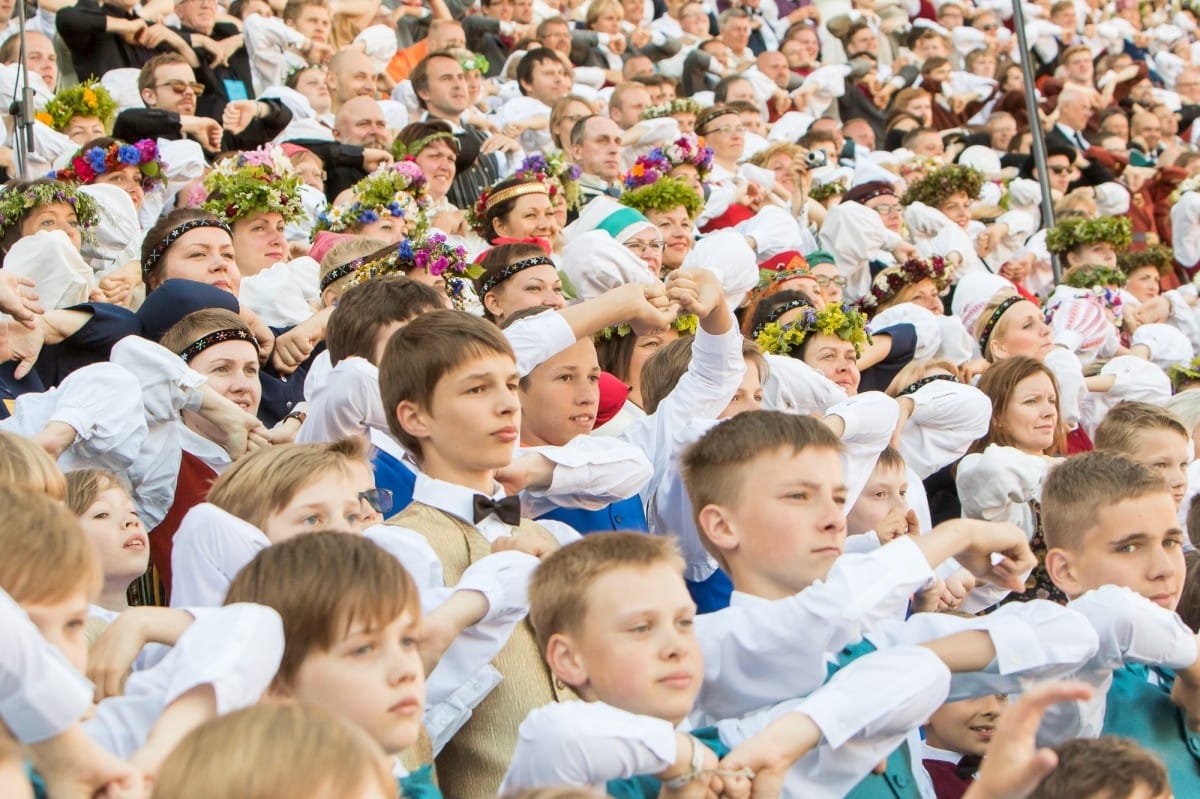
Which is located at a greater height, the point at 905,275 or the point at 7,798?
the point at 7,798

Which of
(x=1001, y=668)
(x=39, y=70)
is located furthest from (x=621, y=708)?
(x=39, y=70)

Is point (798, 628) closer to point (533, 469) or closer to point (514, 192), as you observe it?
point (533, 469)

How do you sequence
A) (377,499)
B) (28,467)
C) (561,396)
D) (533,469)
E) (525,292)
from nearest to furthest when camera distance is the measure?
(28,467), (377,499), (533,469), (561,396), (525,292)

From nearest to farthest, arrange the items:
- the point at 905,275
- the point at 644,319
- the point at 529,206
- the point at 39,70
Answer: the point at 644,319 < the point at 529,206 < the point at 905,275 < the point at 39,70

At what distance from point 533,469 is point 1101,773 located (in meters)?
1.65

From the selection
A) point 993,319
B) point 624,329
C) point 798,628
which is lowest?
point 993,319

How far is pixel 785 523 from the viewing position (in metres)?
3.64

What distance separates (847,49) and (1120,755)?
13971 mm

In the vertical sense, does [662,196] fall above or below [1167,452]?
above

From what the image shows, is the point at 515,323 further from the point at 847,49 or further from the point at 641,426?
the point at 847,49

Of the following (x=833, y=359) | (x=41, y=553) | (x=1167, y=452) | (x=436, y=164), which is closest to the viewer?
(x=41, y=553)

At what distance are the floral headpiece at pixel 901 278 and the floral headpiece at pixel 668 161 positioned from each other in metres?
1.18

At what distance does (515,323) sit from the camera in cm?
476

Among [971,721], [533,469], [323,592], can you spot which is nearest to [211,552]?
[323,592]
